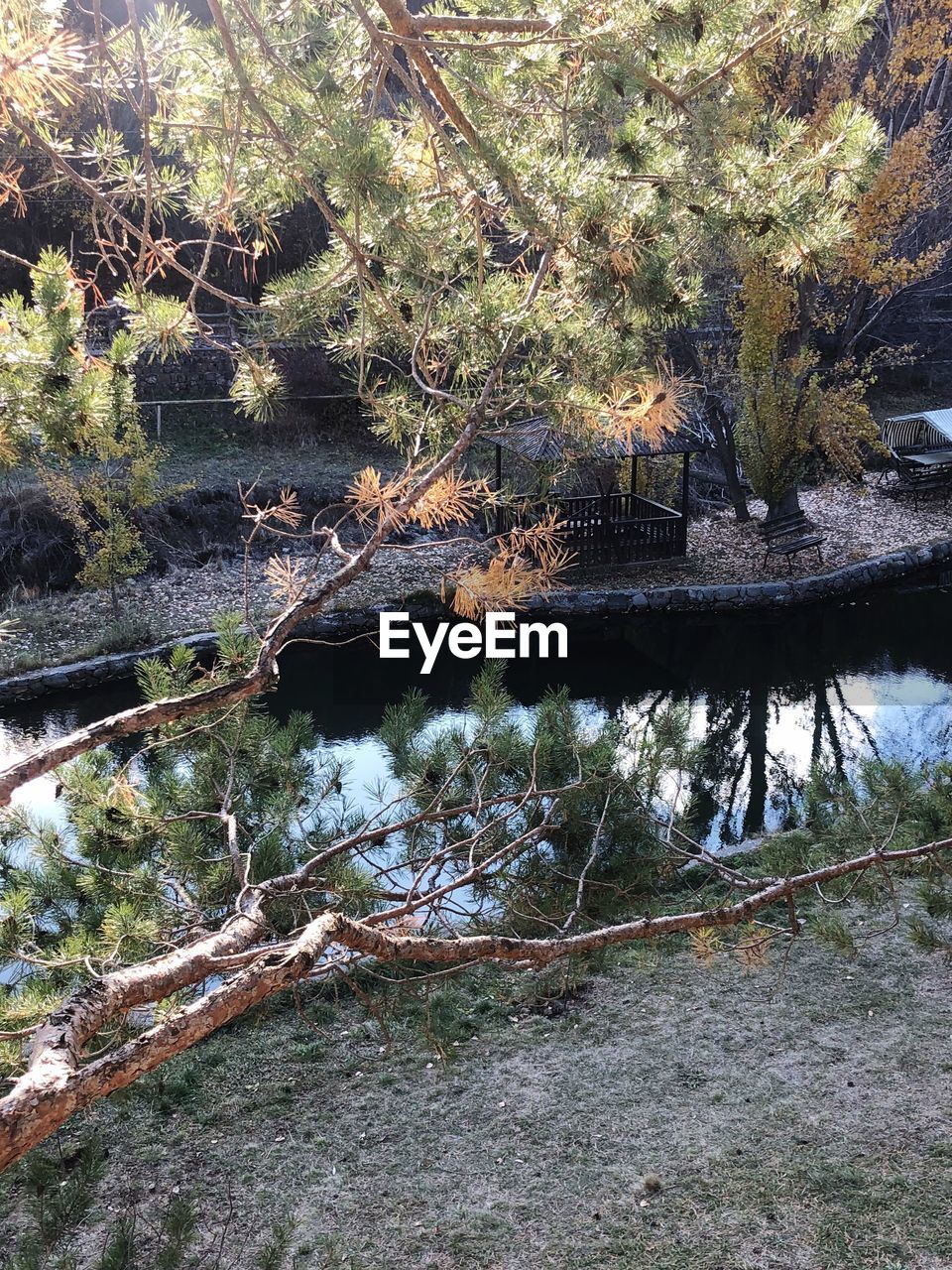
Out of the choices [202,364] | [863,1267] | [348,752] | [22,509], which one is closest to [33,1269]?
[863,1267]

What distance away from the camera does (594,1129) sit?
343 cm

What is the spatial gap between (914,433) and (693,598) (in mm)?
5570

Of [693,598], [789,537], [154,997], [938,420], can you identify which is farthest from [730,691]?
[154,997]

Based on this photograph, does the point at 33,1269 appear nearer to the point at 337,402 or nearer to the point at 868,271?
the point at 868,271

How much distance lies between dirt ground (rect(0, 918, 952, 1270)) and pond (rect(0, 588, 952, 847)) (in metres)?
2.13

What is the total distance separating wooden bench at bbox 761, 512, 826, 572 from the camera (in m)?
10.3

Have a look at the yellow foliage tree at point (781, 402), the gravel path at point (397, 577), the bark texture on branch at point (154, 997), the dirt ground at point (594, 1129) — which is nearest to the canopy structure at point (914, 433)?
the gravel path at point (397, 577)

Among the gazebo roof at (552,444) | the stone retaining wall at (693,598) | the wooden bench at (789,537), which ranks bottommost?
the stone retaining wall at (693,598)

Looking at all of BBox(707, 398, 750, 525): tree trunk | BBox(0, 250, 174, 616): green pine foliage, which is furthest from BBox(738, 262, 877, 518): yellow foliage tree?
BBox(0, 250, 174, 616): green pine foliage

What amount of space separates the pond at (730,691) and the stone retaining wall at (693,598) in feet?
0.51

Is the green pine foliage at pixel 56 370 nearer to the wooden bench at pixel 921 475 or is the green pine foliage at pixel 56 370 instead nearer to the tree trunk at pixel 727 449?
the tree trunk at pixel 727 449

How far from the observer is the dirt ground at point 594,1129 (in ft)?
9.66

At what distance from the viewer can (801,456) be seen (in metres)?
10.5

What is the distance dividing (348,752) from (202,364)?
8.48 m
